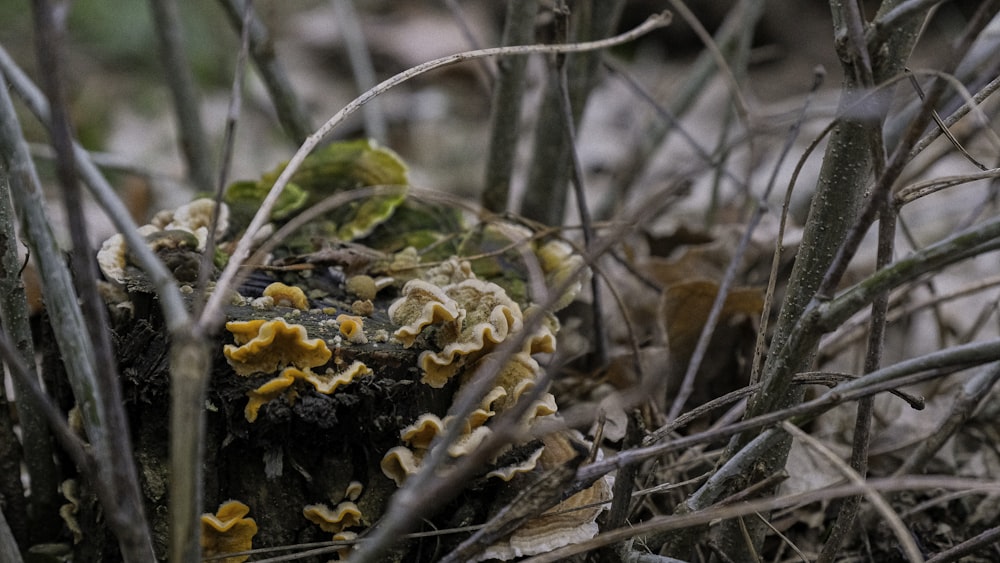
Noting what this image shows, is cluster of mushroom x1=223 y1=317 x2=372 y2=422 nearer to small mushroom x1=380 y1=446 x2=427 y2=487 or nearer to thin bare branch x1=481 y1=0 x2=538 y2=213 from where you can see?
small mushroom x1=380 y1=446 x2=427 y2=487

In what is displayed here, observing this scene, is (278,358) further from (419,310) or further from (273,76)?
(273,76)

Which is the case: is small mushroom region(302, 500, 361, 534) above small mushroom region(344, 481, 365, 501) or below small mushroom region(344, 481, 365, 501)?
below

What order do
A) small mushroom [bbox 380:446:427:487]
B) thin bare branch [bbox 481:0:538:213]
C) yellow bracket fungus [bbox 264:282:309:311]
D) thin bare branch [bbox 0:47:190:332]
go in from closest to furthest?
thin bare branch [bbox 0:47:190:332]
small mushroom [bbox 380:446:427:487]
yellow bracket fungus [bbox 264:282:309:311]
thin bare branch [bbox 481:0:538:213]

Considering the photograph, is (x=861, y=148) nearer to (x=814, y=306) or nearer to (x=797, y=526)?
(x=814, y=306)

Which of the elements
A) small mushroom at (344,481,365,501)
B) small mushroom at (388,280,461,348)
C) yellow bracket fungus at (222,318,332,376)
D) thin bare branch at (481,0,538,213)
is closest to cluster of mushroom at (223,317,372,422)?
yellow bracket fungus at (222,318,332,376)

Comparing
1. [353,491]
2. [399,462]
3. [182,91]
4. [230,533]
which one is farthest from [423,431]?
[182,91]

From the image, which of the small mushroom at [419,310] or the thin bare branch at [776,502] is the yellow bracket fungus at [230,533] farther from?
the thin bare branch at [776,502]

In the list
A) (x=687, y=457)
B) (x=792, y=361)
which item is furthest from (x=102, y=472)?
(x=687, y=457)
